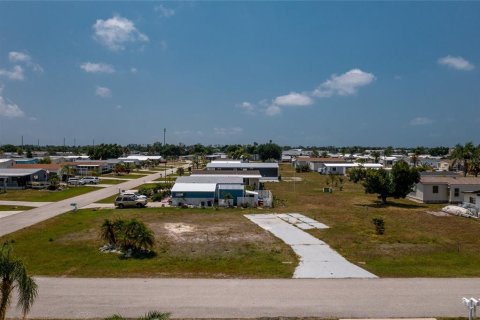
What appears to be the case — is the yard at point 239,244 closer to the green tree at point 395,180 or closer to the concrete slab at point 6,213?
the green tree at point 395,180

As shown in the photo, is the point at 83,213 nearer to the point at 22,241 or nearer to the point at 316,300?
the point at 22,241

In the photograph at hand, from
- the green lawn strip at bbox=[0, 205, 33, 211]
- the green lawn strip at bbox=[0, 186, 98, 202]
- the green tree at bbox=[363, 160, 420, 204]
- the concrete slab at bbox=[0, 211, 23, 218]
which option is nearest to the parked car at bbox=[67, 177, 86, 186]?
the green lawn strip at bbox=[0, 186, 98, 202]

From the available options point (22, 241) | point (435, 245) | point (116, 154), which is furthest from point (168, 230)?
point (116, 154)

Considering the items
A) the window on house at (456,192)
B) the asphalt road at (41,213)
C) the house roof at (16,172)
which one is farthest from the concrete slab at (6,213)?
the window on house at (456,192)

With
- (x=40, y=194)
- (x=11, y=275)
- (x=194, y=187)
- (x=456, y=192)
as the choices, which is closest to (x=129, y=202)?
(x=194, y=187)

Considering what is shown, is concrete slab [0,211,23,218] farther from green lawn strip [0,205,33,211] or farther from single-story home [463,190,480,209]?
single-story home [463,190,480,209]

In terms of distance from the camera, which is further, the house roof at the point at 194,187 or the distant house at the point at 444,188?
the distant house at the point at 444,188

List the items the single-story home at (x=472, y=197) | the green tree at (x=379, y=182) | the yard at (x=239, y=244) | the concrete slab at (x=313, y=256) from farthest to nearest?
1. the green tree at (x=379, y=182)
2. the single-story home at (x=472, y=197)
3. the yard at (x=239, y=244)
4. the concrete slab at (x=313, y=256)

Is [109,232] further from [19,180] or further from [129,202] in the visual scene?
[19,180]
